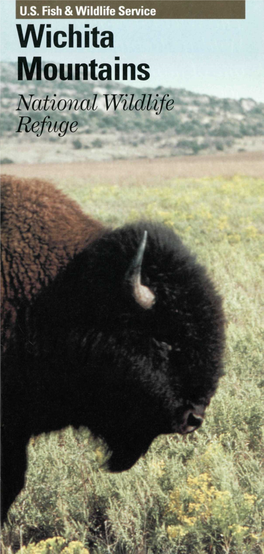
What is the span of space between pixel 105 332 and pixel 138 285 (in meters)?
0.30

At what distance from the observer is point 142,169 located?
2559 cm

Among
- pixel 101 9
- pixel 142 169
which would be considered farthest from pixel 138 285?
pixel 142 169

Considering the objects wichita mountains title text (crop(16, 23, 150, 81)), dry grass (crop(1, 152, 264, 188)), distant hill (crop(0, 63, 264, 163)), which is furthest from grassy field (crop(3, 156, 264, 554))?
dry grass (crop(1, 152, 264, 188))

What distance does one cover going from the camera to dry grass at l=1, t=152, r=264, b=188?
22.3 meters

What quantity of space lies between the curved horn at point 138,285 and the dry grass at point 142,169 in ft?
61.8

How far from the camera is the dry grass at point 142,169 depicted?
22.3 meters

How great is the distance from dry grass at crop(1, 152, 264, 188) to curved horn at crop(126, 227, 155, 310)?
1883 cm

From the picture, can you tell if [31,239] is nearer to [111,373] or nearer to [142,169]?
[111,373]

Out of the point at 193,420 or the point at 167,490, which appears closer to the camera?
the point at 193,420

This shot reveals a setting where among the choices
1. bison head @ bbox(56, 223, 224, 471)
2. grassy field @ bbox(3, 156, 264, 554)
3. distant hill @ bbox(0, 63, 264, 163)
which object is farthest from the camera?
distant hill @ bbox(0, 63, 264, 163)

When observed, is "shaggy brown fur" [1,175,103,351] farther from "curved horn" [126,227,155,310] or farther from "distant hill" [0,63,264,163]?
"distant hill" [0,63,264,163]

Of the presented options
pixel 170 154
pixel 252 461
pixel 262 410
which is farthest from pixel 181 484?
pixel 170 154

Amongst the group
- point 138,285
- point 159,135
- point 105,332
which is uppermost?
point 159,135

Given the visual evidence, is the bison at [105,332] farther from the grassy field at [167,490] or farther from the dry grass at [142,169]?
the dry grass at [142,169]
